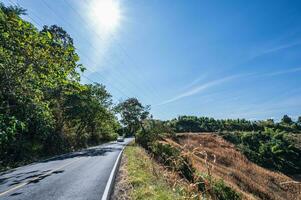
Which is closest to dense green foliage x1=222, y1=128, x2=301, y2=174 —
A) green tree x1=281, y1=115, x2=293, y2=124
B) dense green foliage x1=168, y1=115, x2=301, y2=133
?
dense green foliage x1=168, y1=115, x2=301, y2=133

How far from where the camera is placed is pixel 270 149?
166ft

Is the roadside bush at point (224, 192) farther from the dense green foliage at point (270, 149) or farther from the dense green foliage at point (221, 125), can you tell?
the dense green foliage at point (221, 125)

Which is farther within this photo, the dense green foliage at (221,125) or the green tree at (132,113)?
the dense green foliage at (221,125)

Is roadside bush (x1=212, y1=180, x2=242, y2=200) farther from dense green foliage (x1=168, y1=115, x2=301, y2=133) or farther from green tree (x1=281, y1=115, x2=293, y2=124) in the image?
green tree (x1=281, y1=115, x2=293, y2=124)

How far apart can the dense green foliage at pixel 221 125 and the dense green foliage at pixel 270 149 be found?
31.2 feet

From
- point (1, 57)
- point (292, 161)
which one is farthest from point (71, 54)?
point (292, 161)

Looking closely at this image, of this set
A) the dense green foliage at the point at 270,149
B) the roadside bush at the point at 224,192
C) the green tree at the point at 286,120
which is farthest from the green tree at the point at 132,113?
the green tree at the point at 286,120

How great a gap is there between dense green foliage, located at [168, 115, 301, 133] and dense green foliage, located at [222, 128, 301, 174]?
950 centimetres

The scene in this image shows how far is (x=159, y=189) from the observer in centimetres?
705

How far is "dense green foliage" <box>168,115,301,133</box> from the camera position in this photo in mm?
69625

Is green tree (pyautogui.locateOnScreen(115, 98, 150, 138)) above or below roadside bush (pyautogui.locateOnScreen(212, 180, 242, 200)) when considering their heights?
above

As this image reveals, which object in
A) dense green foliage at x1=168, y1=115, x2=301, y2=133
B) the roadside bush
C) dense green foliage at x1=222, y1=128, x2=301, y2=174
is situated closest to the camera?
the roadside bush

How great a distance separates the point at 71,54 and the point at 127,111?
121 feet

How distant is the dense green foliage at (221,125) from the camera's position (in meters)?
69.6
